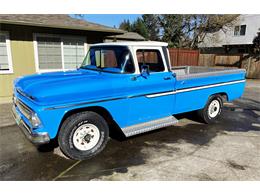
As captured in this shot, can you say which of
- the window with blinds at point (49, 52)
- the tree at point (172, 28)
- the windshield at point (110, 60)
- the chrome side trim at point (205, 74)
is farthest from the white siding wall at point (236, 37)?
the windshield at point (110, 60)

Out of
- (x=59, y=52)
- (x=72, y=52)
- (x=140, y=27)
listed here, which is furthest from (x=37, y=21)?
(x=140, y=27)

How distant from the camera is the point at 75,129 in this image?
145 inches

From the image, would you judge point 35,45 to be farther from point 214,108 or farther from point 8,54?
point 214,108

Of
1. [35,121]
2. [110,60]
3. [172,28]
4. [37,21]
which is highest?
[172,28]

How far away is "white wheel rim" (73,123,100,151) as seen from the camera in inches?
148

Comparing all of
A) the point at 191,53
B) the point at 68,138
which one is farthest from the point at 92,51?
the point at 191,53

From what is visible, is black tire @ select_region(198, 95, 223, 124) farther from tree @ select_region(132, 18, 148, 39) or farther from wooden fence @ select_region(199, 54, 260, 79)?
tree @ select_region(132, 18, 148, 39)

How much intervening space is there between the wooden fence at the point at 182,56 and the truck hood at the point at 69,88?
1285 cm

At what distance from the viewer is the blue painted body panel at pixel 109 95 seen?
3.33 metres

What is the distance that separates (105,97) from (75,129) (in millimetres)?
771

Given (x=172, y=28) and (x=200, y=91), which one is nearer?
(x=200, y=91)

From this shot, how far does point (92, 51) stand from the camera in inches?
199

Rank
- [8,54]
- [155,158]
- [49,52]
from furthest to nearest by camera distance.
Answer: [49,52], [8,54], [155,158]
